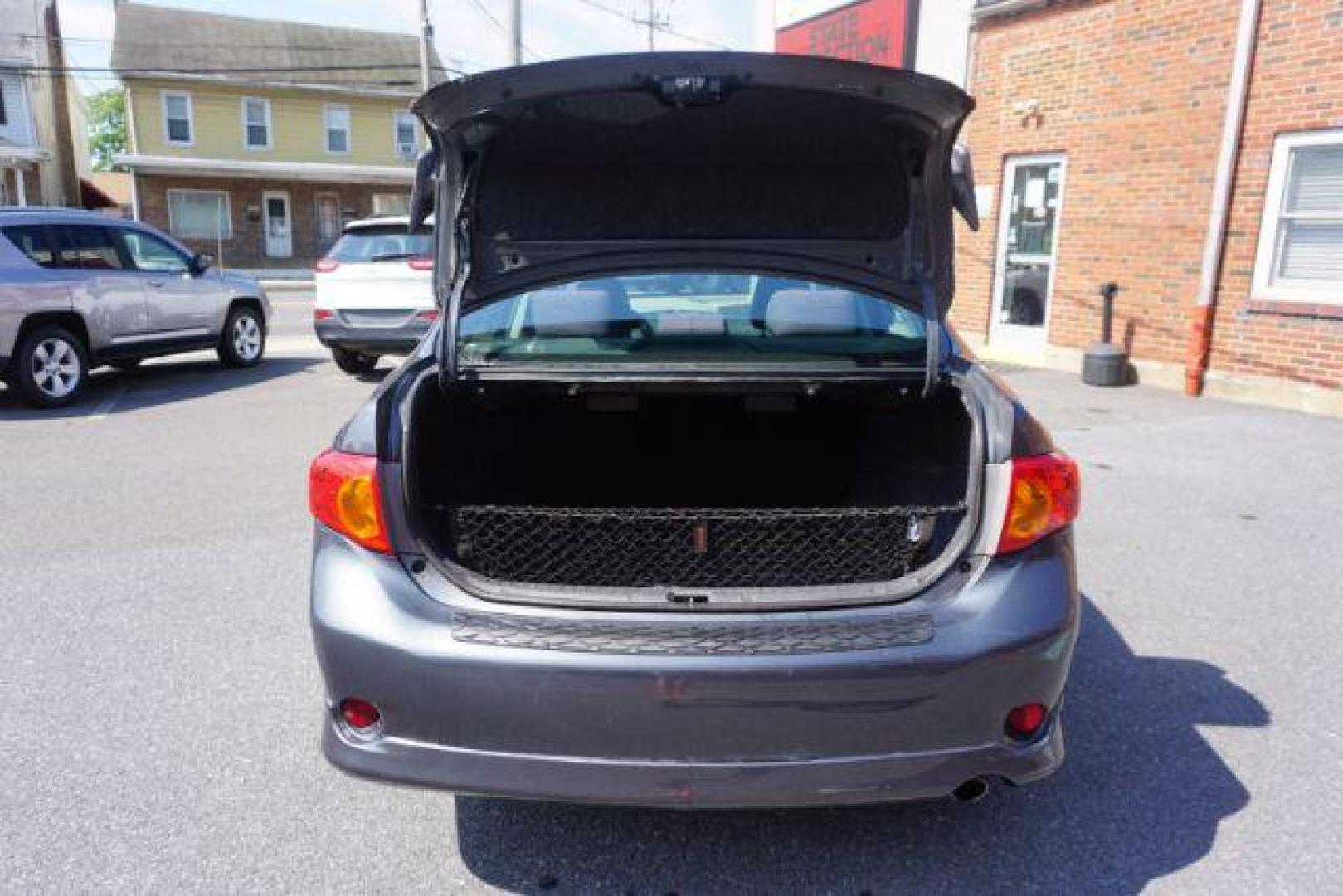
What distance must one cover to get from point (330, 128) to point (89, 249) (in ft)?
A: 77.2

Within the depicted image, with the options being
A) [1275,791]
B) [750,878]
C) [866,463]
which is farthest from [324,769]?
[1275,791]

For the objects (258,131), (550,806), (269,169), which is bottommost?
(550,806)

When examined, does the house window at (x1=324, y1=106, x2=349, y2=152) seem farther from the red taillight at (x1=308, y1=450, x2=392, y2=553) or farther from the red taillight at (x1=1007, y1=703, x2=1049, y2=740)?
the red taillight at (x1=1007, y1=703, x2=1049, y2=740)

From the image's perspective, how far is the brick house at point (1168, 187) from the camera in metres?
8.28

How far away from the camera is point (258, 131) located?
1158 inches

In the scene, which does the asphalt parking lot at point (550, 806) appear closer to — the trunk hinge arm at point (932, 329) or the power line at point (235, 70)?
the trunk hinge arm at point (932, 329)

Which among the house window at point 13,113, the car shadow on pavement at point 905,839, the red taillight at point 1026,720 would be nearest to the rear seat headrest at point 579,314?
the car shadow on pavement at point 905,839

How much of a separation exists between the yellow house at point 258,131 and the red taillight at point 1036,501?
30181 millimetres

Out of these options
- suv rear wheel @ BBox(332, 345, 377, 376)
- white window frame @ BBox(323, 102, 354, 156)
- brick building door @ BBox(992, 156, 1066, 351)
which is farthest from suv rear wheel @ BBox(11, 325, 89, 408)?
white window frame @ BBox(323, 102, 354, 156)

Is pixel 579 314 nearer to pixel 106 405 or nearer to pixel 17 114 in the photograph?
pixel 106 405

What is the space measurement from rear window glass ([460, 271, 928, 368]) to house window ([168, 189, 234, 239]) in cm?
2937

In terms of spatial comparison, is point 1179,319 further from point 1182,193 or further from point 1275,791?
point 1275,791

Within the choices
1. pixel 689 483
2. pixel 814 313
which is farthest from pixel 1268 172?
pixel 689 483

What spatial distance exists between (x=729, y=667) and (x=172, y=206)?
104 feet
